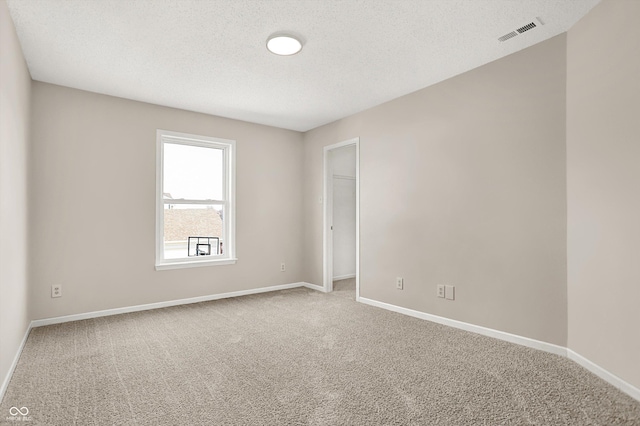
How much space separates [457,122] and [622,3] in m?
1.39

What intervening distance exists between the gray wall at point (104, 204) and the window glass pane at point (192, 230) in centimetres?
24

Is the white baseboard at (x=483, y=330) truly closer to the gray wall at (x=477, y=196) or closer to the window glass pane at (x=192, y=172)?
the gray wall at (x=477, y=196)

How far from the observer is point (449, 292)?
11.0ft

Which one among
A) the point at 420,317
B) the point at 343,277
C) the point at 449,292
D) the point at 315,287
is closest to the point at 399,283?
the point at 420,317

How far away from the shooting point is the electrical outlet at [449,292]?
10.9 ft

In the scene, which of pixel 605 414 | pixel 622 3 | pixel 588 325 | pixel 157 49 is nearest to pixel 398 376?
pixel 605 414

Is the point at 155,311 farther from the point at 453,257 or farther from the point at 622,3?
the point at 622,3

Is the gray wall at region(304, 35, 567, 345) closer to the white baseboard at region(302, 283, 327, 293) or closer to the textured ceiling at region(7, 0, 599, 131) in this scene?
the textured ceiling at region(7, 0, 599, 131)

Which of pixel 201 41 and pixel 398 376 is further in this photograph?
pixel 201 41

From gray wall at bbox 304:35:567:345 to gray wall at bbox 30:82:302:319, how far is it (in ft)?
6.51

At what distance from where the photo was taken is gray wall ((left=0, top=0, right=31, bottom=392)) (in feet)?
6.88

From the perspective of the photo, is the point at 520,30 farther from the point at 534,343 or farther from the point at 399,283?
the point at 399,283

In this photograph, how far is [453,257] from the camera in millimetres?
3336

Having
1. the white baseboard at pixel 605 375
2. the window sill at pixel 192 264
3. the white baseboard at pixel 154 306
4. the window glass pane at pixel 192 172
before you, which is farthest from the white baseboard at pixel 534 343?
the window glass pane at pixel 192 172
